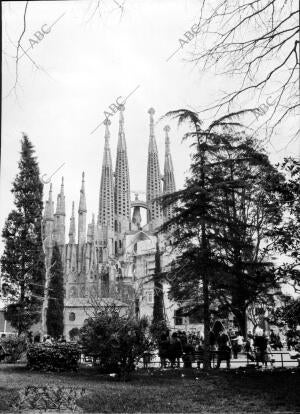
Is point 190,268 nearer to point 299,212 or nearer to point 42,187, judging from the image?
point 299,212

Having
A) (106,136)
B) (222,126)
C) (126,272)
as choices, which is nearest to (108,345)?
(222,126)

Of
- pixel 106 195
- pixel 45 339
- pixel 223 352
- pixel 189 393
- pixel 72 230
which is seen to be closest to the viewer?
pixel 189 393

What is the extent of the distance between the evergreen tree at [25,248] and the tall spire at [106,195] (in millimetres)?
69747

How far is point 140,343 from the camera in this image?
11.6 metres

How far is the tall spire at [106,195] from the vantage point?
9912cm

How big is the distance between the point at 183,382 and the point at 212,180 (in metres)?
7.11

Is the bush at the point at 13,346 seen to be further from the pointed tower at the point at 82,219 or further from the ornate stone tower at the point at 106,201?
the ornate stone tower at the point at 106,201

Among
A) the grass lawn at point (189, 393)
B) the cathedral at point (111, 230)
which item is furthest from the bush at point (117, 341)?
the cathedral at point (111, 230)

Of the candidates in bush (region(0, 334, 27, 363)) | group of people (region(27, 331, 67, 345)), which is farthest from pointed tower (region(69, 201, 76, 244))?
bush (region(0, 334, 27, 363))

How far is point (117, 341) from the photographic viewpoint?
11.4 m

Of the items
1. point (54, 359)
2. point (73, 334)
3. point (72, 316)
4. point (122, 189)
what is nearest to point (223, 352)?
point (54, 359)

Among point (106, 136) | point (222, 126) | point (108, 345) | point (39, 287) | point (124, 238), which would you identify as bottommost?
point (108, 345)

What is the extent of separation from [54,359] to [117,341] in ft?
11.7

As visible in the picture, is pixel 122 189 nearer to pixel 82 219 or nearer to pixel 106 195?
pixel 106 195
